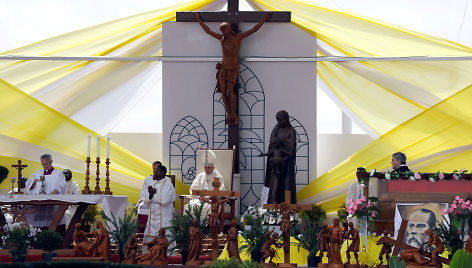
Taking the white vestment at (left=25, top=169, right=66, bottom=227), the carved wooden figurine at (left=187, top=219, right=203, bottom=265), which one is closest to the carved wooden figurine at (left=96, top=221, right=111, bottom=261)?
the carved wooden figurine at (left=187, top=219, right=203, bottom=265)

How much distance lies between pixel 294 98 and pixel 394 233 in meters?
4.57

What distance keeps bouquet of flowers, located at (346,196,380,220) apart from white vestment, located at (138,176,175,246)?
243 centimetres

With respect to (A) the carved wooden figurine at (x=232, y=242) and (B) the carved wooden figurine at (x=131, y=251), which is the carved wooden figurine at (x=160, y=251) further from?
(A) the carved wooden figurine at (x=232, y=242)

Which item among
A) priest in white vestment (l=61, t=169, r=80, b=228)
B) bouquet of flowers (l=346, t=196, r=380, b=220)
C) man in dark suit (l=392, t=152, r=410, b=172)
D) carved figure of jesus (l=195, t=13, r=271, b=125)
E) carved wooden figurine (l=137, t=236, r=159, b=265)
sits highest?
carved figure of jesus (l=195, t=13, r=271, b=125)

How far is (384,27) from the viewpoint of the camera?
13.2 metres

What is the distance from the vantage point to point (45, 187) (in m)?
11.0

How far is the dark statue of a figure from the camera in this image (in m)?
11.4

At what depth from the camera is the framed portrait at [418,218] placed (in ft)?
28.4

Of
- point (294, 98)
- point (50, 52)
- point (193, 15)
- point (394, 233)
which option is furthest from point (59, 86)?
point (394, 233)

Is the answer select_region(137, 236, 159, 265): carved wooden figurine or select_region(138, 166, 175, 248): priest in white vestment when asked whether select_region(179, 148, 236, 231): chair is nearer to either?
select_region(138, 166, 175, 248): priest in white vestment

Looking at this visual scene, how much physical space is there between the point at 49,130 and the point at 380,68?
17.1ft

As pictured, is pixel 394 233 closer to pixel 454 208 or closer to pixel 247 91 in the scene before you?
pixel 454 208

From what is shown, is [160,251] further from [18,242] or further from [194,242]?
[18,242]

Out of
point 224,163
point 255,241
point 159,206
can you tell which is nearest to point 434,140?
point 224,163
